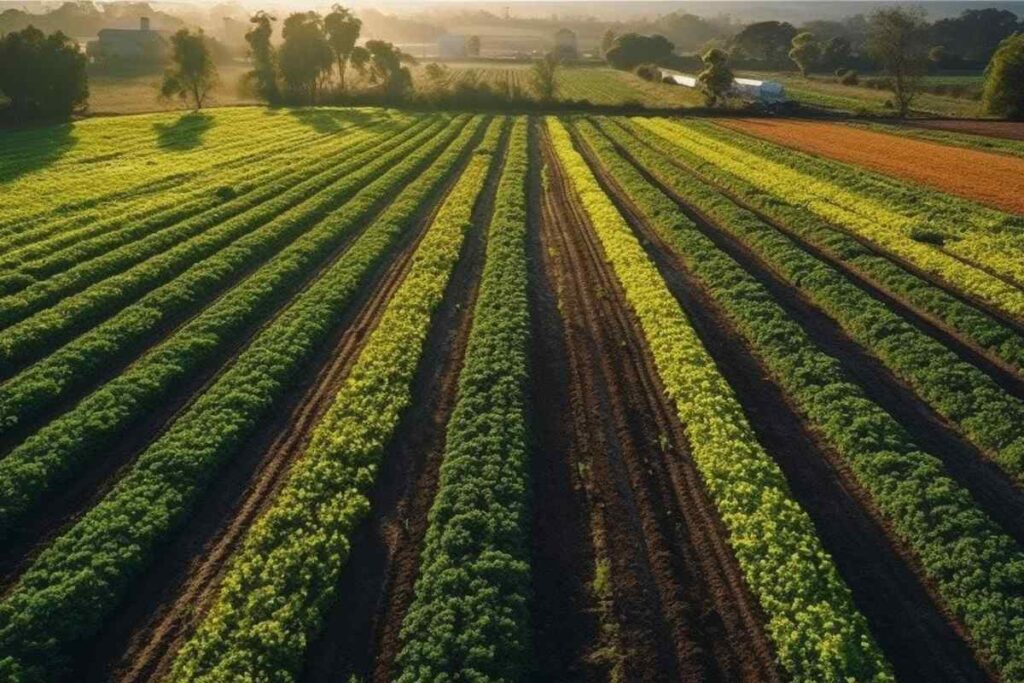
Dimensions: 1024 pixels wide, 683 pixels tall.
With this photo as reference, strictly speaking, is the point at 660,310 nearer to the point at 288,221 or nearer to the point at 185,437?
the point at 185,437

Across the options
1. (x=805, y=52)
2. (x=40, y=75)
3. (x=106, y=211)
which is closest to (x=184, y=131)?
(x=40, y=75)

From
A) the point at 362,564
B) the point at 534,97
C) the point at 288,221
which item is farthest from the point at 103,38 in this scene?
the point at 362,564

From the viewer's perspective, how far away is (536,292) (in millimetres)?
31328

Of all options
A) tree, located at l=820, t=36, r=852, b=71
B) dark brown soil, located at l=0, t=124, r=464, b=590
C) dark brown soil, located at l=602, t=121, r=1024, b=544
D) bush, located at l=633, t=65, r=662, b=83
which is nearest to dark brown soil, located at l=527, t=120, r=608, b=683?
dark brown soil, located at l=602, t=121, r=1024, b=544

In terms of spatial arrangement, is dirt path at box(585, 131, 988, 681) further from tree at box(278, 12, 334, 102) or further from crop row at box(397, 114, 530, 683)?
tree at box(278, 12, 334, 102)

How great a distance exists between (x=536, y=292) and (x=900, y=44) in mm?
77803

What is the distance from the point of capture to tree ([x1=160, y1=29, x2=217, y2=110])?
86.6 m

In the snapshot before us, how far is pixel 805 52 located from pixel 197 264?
140257 mm

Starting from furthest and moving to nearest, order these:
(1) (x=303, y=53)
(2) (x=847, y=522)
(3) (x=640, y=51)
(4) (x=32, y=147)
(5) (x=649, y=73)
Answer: (3) (x=640, y=51) → (5) (x=649, y=73) → (1) (x=303, y=53) → (4) (x=32, y=147) → (2) (x=847, y=522)

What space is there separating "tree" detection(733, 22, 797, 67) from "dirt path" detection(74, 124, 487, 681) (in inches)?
6651

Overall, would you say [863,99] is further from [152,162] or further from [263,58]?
[152,162]

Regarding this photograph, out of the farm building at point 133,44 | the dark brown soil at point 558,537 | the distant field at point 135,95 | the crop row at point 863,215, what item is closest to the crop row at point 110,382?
the dark brown soil at point 558,537

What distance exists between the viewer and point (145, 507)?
56.9 feet

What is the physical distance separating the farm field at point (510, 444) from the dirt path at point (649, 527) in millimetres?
82
